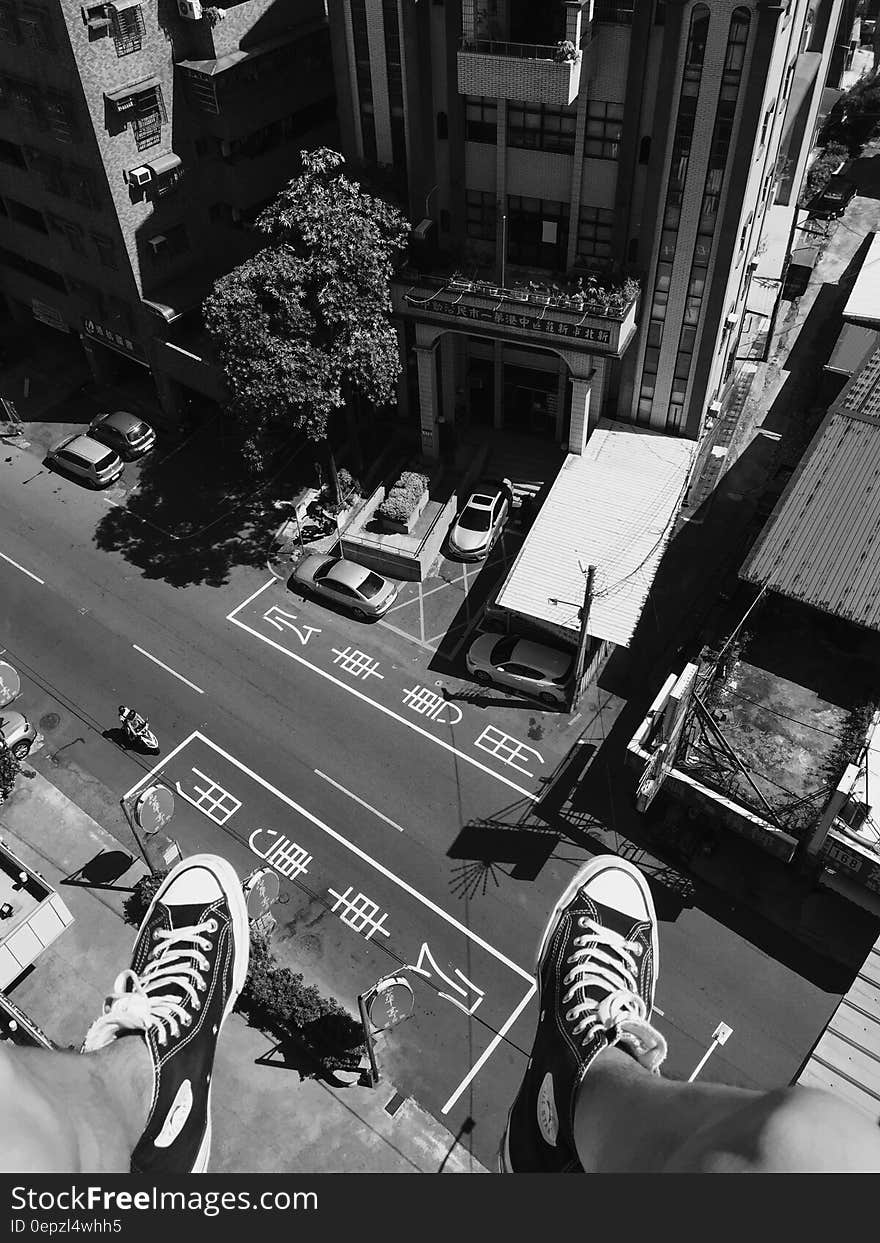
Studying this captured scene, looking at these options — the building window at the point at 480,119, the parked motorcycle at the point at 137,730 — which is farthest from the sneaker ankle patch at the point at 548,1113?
the building window at the point at 480,119

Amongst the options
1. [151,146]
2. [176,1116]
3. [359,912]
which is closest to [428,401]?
[151,146]

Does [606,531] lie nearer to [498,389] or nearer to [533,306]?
[533,306]

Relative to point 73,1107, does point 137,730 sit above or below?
below

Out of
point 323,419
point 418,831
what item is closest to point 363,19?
point 323,419

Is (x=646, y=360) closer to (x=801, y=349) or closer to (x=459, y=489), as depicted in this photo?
(x=459, y=489)

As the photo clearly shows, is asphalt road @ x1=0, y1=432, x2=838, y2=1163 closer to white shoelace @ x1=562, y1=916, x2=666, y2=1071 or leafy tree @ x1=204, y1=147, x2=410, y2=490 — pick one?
white shoelace @ x1=562, y1=916, x2=666, y2=1071

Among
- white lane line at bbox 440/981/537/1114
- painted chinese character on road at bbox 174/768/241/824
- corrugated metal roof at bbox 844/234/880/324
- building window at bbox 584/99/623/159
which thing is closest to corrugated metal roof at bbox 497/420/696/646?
building window at bbox 584/99/623/159
